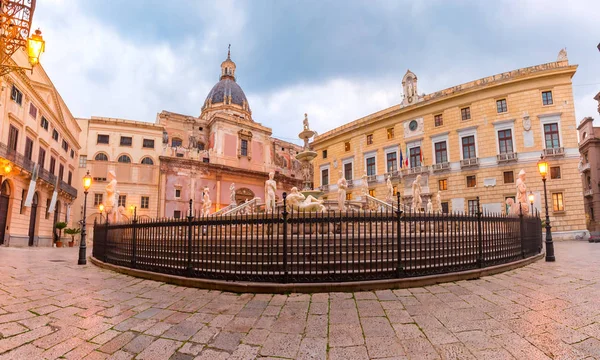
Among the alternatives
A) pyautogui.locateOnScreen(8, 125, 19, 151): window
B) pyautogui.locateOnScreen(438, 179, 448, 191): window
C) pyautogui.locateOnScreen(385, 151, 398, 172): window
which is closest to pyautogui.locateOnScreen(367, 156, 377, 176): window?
pyautogui.locateOnScreen(385, 151, 398, 172): window

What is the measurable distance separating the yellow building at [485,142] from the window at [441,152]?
86 mm

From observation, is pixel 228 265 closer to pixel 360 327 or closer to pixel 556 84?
pixel 360 327

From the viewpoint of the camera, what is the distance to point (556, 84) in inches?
942

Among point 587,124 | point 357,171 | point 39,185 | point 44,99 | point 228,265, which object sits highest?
point 587,124

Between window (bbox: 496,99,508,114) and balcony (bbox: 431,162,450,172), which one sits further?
balcony (bbox: 431,162,450,172)

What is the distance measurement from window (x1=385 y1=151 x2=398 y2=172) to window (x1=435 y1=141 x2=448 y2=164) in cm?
400

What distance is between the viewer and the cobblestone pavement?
10.6ft

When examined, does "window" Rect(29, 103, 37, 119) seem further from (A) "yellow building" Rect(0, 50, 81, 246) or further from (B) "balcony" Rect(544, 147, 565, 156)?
(B) "balcony" Rect(544, 147, 565, 156)

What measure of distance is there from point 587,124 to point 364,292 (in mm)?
49373

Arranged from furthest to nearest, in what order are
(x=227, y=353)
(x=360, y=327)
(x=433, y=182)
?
(x=433, y=182)
(x=360, y=327)
(x=227, y=353)

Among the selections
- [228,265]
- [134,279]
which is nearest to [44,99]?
[134,279]

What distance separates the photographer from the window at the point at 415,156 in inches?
1172

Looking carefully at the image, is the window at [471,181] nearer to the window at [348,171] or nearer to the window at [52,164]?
the window at [348,171]

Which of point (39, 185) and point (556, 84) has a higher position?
point (556, 84)
